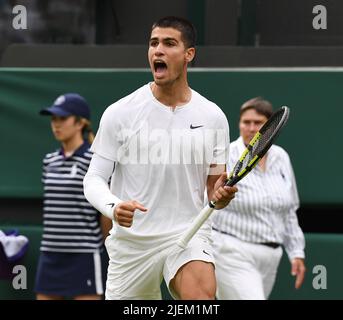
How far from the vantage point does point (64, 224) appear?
814cm

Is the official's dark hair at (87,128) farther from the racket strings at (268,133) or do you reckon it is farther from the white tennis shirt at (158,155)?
the racket strings at (268,133)

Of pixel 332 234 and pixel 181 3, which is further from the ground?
pixel 181 3

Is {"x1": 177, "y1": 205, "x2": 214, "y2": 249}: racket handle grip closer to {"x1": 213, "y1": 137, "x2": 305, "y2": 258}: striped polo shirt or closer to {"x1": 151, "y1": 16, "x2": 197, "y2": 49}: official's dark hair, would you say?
{"x1": 151, "y1": 16, "x2": 197, "y2": 49}: official's dark hair

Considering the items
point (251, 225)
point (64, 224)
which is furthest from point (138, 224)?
point (64, 224)

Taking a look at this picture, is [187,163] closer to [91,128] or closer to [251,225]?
[251,225]

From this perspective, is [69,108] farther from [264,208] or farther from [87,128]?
[264,208]

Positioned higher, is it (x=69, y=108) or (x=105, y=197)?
(x=69, y=108)

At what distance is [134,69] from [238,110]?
0.87m

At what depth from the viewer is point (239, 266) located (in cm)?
737

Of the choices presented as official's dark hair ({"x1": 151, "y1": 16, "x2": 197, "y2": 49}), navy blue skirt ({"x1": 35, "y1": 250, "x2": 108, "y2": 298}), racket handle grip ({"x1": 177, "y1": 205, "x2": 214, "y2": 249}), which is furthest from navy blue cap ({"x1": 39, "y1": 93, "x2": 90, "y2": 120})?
racket handle grip ({"x1": 177, "y1": 205, "x2": 214, "y2": 249})

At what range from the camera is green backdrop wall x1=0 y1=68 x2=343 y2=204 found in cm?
877

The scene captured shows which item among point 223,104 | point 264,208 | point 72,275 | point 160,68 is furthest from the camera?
point 223,104

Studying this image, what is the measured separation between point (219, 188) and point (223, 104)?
3.17 meters

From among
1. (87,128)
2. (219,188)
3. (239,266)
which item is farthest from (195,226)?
(87,128)
